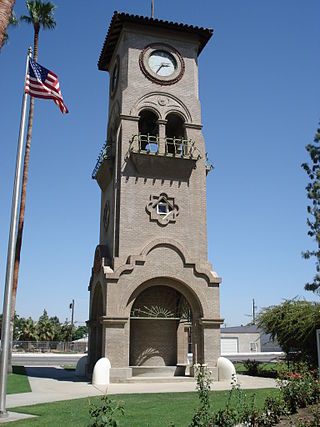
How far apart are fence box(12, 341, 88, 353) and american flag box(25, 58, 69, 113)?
5148cm

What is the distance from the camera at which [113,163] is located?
1061 inches

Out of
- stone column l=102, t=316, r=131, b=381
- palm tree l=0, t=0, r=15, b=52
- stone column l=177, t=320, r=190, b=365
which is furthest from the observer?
stone column l=177, t=320, r=190, b=365

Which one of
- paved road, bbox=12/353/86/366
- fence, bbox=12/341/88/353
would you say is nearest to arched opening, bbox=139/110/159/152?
paved road, bbox=12/353/86/366

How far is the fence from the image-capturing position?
63469mm

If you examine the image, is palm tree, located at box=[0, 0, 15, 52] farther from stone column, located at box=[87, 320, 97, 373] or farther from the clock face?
stone column, located at box=[87, 320, 97, 373]

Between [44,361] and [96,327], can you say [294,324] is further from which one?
[44,361]

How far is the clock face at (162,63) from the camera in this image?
92.2 ft

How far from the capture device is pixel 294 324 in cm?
2733

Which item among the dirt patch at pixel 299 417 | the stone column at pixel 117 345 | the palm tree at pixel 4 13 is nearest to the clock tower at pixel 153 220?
the stone column at pixel 117 345

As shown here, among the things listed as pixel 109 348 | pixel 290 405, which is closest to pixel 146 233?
pixel 109 348

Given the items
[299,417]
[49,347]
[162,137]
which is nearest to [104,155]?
[162,137]

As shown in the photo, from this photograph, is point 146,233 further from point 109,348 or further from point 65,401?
point 65,401

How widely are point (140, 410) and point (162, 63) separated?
2125 centimetres

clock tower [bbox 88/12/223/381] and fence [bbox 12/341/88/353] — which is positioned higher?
clock tower [bbox 88/12/223/381]
